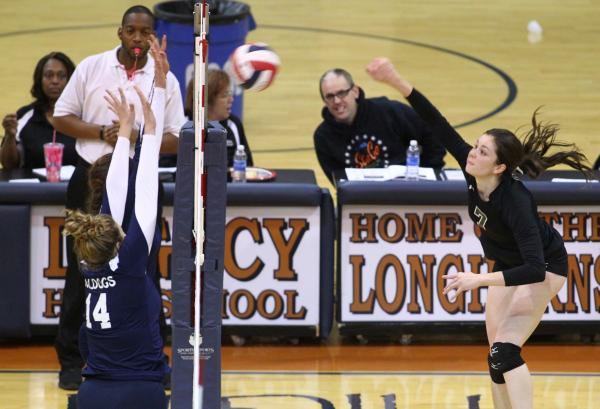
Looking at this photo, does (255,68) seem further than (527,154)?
Yes

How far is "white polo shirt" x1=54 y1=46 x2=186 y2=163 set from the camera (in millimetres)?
7195

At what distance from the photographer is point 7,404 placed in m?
6.82

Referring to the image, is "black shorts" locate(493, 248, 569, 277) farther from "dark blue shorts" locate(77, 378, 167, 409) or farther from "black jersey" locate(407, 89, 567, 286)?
"dark blue shorts" locate(77, 378, 167, 409)

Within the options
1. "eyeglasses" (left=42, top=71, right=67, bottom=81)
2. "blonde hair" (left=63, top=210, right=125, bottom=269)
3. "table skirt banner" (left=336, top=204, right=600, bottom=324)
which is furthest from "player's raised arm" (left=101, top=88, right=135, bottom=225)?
"eyeglasses" (left=42, top=71, right=67, bottom=81)

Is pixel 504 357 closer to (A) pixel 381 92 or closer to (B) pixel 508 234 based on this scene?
(B) pixel 508 234

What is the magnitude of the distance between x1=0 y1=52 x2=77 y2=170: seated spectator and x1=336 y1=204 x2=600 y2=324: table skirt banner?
6.47ft

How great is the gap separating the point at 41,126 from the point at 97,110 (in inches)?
50.5

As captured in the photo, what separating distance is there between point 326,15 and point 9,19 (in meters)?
4.48

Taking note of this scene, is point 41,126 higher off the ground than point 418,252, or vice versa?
point 41,126

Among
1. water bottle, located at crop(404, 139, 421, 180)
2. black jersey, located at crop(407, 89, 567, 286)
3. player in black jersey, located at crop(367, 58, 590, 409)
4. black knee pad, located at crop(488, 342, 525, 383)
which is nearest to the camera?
black jersey, located at crop(407, 89, 567, 286)

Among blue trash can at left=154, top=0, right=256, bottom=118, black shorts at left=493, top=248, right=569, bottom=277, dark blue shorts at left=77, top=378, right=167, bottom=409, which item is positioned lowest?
dark blue shorts at left=77, top=378, right=167, bottom=409

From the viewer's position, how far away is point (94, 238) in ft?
16.9

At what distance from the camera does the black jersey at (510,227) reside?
18.9ft

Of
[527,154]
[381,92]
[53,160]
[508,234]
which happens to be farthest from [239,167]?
[381,92]
